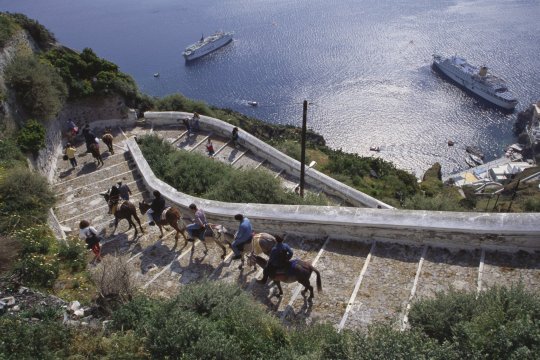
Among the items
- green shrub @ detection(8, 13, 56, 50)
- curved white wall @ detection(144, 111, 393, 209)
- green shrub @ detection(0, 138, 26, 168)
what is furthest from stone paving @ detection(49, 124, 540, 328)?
green shrub @ detection(8, 13, 56, 50)

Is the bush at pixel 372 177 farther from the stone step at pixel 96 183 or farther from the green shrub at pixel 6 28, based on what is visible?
the green shrub at pixel 6 28

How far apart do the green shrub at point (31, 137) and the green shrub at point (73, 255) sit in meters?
7.03

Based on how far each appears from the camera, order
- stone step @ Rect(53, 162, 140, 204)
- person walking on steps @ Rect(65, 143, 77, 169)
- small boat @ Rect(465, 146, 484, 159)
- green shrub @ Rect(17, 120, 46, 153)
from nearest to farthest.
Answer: stone step @ Rect(53, 162, 140, 204) < green shrub @ Rect(17, 120, 46, 153) < person walking on steps @ Rect(65, 143, 77, 169) < small boat @ Rect(465, 146, 484, 159)

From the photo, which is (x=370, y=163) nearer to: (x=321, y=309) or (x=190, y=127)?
(x=190, y=127)

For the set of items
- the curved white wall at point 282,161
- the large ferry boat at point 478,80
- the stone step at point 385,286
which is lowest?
the large ferry boat at point 478,80

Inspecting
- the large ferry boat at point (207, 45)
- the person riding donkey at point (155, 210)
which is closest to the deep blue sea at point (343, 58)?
the large ferry boat at point (207, 45)

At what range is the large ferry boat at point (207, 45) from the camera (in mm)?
71250

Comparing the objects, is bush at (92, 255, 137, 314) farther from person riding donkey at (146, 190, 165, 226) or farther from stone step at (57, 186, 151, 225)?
stone step at (57, 186, 151, 225)

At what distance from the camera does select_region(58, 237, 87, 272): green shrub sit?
10.1 m

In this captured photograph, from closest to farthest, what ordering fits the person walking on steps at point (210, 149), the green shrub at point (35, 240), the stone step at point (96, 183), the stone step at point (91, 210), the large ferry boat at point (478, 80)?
the green shrub at point (35, 240), the stone step at point (91, 210), the stone step at point (96, 183), the person walking on steps at point (210, 149), the large ferry boat at point (478, 80)

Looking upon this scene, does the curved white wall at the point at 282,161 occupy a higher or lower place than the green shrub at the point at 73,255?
lower

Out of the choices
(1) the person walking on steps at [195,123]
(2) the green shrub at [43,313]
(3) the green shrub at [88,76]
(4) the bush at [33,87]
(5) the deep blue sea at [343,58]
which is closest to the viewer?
(2) the green shrub at [43,313]

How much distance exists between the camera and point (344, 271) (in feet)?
28.9

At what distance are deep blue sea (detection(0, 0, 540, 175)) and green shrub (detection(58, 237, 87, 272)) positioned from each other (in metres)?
46.3
